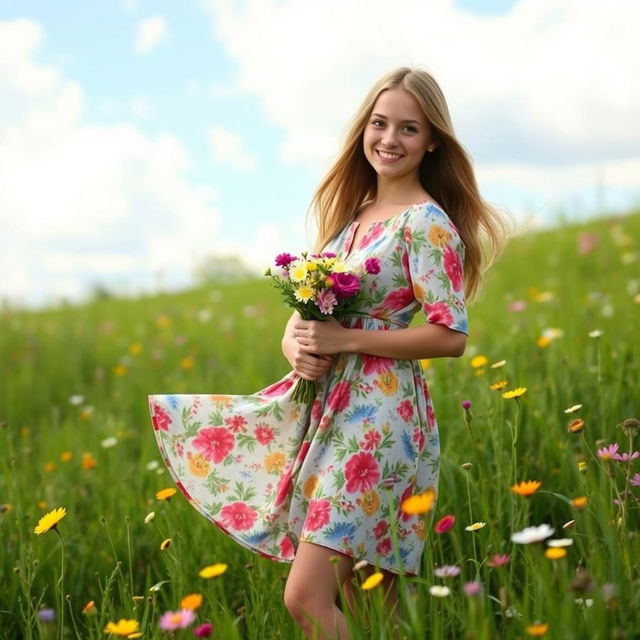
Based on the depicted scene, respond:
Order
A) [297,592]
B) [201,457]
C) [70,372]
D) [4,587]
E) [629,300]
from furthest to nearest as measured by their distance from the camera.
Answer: [70,372]
[629,300]
[4,587]
[201,457]
[297,592]

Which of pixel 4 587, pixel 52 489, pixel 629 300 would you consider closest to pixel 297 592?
pixel 4 587

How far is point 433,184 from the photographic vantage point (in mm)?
2854

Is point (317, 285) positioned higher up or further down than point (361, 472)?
higher up

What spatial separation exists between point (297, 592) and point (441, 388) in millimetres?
2045

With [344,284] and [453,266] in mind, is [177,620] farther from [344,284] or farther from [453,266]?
[453,266]

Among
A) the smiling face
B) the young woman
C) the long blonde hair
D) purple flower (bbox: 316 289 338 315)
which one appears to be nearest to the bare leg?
the young woman

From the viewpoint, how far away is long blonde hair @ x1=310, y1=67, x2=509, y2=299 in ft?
8.87

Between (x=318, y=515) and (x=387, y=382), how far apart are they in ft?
1.29

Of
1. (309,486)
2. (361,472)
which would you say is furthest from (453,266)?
(309,486)

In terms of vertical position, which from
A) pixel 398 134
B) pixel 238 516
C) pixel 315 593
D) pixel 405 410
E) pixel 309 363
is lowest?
pixel 315 593

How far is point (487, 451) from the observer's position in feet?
10.9

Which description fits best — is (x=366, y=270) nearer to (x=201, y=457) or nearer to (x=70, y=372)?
(x=201, y=457)

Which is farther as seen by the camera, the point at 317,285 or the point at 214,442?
the point at 214,442

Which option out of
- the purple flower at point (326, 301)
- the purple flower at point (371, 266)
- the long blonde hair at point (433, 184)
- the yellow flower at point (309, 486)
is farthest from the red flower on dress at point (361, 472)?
the long blonde hair at point (433, 184)
